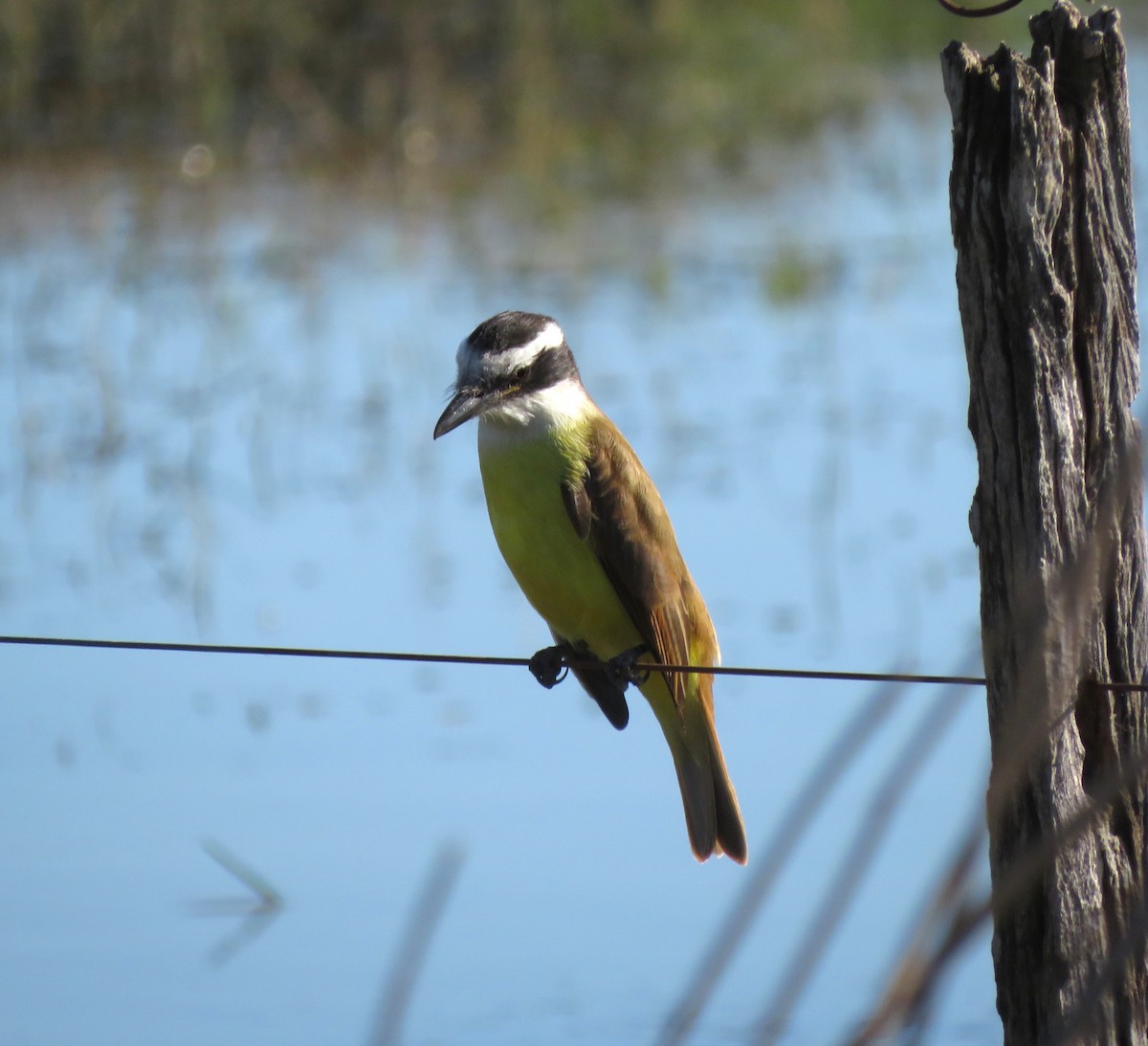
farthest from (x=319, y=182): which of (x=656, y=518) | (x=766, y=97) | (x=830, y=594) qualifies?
(x=656, y=518)

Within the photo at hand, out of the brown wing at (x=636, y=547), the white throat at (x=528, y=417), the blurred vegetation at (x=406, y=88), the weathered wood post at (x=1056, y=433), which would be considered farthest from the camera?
the blurred vegetation at (x=406, y=88)

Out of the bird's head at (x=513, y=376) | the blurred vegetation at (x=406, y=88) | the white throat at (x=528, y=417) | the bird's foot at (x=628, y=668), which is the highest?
the blurred vegetation at (x=406, y=88)

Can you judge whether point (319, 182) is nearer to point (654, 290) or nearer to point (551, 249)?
point (551, 249)

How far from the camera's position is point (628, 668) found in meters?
4.29

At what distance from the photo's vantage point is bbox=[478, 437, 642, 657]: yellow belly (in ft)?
14.2

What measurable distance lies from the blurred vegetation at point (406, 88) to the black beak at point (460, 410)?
10.6 meters

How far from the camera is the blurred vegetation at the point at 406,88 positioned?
1486cm

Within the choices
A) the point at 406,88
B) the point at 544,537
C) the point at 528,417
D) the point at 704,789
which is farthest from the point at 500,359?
the point at 406,88

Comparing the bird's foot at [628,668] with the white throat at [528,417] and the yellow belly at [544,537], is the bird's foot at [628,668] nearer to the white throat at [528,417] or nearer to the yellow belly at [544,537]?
the yellow belly at [544,537]

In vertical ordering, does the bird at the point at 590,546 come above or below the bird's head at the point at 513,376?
below

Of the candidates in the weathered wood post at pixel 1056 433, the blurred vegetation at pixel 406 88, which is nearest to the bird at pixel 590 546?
the weathered wood post at pixel 1056 433

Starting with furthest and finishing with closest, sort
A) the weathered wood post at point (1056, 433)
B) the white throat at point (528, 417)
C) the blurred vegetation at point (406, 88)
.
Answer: the blurred vegetation at point (406, 88)
the white throat at point (528, 417)
the weathered wood post at point (1056, 433)

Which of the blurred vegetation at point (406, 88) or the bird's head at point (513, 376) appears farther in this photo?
the blurred vegetation at point (406, 88)

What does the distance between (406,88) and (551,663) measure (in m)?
11.9
